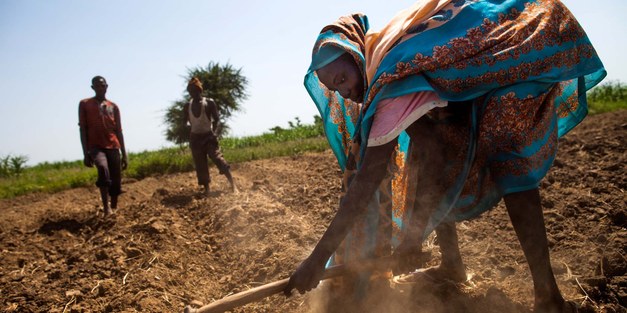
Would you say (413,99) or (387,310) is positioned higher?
(413,99)

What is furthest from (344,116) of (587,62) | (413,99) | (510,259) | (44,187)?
(44,187)

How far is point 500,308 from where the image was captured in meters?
2.46

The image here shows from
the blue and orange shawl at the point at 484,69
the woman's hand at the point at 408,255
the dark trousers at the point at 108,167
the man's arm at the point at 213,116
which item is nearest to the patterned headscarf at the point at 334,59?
the blue and orange shawl at the point at 484,69

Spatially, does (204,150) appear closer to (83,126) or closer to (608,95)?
(83,126)

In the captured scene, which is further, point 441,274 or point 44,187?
point 44,187

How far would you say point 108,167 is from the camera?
20.1ft

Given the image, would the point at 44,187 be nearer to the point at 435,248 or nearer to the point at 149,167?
the point at 149,167

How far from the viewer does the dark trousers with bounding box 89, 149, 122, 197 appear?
589 cm

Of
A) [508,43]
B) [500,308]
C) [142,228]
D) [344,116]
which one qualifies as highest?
[508,43]

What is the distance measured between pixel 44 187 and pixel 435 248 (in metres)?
8.81

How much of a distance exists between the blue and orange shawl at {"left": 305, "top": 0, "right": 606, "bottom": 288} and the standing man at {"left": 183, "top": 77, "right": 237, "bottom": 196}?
4683 millimetres

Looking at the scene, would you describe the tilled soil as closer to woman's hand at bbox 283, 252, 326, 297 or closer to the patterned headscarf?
woman's hand at bbox 283, 252, 326, 297

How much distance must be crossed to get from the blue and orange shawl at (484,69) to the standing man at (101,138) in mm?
4574

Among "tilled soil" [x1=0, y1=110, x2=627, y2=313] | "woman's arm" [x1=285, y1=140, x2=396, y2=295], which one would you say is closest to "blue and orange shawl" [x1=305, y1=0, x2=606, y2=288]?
"woman's arm" [x1=285, y1=140, x2=396, y2=295]
